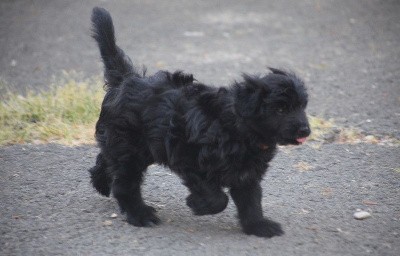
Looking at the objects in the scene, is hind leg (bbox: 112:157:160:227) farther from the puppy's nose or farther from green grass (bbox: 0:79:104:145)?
green grass (bbox: 0:79:104:145)

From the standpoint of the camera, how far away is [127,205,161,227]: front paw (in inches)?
159

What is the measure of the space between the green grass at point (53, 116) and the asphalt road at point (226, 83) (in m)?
0.27

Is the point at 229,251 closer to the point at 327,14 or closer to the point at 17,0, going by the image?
the point at 327,14

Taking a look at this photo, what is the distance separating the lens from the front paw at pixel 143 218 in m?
4.05

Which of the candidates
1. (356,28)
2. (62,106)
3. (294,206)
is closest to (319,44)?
(356,28)

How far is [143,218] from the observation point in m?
4.07

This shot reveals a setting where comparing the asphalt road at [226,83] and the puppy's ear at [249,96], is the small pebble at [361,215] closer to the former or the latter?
the asphalt road at [226,83]

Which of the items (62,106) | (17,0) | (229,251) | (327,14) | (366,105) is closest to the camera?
(229,251)

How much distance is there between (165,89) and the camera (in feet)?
13.4

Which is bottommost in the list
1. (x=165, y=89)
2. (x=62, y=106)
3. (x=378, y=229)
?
(x=378, y=229)

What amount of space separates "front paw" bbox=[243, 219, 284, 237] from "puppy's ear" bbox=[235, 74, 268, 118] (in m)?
0.80

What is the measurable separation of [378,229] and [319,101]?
11.4 ft

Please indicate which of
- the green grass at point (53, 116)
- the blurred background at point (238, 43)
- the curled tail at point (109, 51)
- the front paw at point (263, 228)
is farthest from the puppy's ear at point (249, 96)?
the blurred background at point (238, 43)

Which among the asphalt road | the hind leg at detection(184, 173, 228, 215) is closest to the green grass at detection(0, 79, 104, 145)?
the asphalt road
